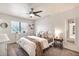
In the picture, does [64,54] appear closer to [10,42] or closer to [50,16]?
[50,16]

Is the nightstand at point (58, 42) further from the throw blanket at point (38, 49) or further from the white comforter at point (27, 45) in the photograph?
the white comforter at point (27, 45)

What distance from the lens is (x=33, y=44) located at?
1608 millimetres

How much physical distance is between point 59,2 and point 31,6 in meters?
0.55

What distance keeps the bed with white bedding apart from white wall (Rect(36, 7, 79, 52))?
241mm

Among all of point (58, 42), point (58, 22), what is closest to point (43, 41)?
point (58, 42)

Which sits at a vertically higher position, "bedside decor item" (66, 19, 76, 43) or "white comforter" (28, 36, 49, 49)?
"bedside decor item" (66, 19, 76, 43)

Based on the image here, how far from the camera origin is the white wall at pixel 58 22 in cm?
160

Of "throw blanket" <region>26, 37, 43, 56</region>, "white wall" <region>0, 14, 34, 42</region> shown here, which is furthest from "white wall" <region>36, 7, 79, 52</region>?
"white wall" <region>0, 14, 34, 42</region>

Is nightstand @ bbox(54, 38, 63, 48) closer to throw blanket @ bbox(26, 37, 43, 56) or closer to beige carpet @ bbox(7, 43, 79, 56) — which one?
beige carpet @ bbox(7, 43, 79, 56)

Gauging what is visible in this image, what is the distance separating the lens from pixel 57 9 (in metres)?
1.64

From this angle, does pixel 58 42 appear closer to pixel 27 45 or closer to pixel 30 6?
pixel 27 45

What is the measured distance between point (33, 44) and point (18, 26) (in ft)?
1.68

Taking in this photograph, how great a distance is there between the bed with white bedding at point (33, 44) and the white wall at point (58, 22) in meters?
0.24

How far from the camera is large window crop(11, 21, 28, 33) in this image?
5.60 feet
